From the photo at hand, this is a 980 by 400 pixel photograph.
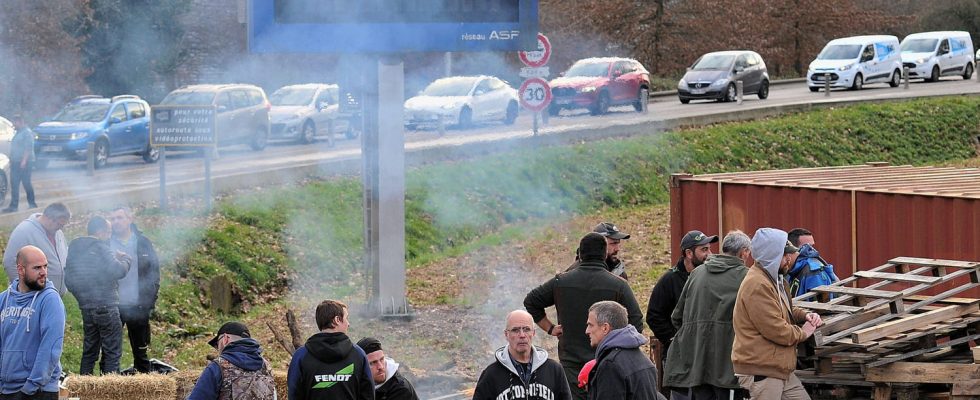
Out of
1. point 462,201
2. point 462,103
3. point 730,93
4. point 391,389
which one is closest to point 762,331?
point 391,389

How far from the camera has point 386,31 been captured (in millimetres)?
12945

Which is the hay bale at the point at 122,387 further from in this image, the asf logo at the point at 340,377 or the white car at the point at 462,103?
the white car at the point at 462,103

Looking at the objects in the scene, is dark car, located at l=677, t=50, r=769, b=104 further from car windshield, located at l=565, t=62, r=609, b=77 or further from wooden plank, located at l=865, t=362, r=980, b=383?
wooden plank, located at l=865, t=362, r=980, b=383

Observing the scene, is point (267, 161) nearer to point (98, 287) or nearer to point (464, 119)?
point (464, 119)

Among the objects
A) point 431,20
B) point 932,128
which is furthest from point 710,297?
point 932,128

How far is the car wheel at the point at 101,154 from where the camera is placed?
22.7 meters

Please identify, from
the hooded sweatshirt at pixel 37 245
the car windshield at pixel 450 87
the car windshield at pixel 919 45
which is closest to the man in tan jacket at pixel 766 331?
the hooded sweatshirt at pixel 37 245

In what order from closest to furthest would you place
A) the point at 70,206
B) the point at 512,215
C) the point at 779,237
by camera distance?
the point at 779,237, the point at 70,206, the point at 512,215

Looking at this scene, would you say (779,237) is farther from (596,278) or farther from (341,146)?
(341,146)

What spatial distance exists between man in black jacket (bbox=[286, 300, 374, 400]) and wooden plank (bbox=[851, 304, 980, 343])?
128 inches

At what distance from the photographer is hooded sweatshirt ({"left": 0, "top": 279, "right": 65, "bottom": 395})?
7.78 metres

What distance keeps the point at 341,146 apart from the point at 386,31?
464 inches

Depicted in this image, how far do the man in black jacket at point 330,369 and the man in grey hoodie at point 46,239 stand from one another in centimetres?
422

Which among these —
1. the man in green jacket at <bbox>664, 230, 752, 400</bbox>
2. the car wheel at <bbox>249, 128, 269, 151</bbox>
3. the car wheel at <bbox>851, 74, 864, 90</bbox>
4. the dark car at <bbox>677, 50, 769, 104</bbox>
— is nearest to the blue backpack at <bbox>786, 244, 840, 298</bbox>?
Answer: the man in green jacket at <bbox>664, 230, 752, 400</bbox>
